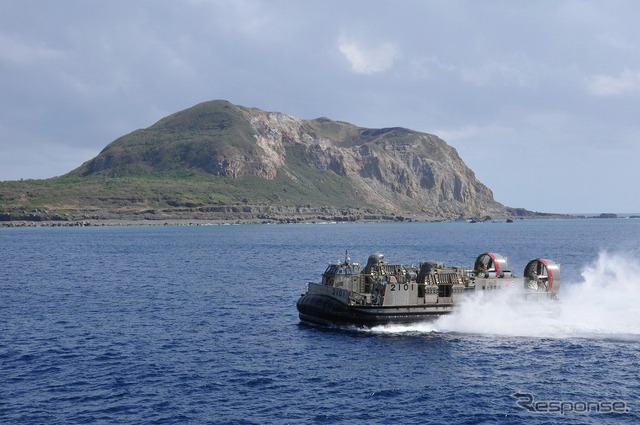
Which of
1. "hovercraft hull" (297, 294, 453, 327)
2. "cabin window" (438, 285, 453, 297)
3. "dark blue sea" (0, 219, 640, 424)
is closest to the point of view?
"dark blue sea" (0, 219, 640, 424)

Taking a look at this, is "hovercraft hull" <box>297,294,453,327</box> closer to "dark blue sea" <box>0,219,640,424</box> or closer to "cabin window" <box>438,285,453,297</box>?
"dark blue sea" <box>0,219,640,424</box>

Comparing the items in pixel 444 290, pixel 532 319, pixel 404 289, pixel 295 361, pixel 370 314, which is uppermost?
pixel 404 289

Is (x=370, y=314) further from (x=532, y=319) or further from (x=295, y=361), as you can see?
(x=532, y=319)

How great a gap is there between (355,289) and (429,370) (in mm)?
18271

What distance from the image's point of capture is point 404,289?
62.9m

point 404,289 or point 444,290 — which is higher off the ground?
point 404,289

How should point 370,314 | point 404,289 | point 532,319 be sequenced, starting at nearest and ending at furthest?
point 370,314 < point 404,289 < point 532,319

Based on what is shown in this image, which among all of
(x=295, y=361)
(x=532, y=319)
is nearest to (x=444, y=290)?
(x=532, y=319)

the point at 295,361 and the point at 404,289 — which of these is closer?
the point at 295,361

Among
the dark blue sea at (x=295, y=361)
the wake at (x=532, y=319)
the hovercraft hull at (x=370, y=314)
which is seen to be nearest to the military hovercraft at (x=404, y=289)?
the hovercraft hull at (x=370, y=314)

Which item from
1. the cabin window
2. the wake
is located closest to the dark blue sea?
the wake

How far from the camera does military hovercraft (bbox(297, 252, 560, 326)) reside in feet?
206

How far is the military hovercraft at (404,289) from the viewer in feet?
206

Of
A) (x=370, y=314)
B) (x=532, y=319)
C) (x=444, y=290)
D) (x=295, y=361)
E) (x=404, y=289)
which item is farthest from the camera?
(x=444, y=290)
